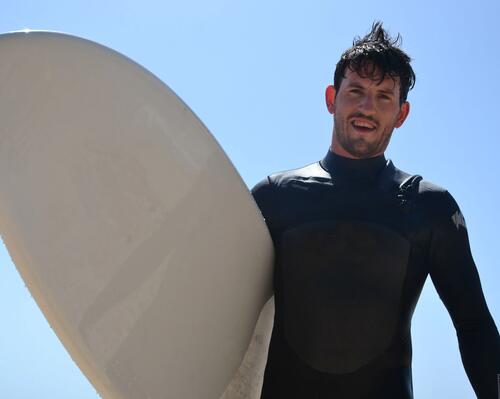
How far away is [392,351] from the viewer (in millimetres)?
2074

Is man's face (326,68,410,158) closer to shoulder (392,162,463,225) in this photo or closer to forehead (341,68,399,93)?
forehead (341,68,399,93)

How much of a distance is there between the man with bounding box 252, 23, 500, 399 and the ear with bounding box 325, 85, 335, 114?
0.34 ft

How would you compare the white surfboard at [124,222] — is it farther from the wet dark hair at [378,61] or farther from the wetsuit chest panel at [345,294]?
the wet dark hair at [378,61]

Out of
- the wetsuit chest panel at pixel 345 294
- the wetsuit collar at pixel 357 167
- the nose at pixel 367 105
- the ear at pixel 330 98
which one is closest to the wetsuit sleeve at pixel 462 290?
the wetsuit chest panel at pixel 345 294

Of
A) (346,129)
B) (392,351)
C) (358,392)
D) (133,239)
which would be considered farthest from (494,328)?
(133,239)

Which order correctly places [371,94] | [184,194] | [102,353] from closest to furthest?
[102,353] < [184,194] < [371,94]

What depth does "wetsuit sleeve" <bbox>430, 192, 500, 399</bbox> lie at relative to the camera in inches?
78.9

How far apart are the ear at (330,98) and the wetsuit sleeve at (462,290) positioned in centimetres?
50

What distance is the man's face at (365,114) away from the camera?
88.1 inches

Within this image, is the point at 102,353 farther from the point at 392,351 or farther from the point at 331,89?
the point at 331,89

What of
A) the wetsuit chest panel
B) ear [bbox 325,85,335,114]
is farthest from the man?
ear [bbox 325,85,335,114]

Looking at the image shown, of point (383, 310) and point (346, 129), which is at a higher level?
point (346, 129)

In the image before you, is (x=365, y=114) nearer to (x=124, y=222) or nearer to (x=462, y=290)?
(x=462, y=290)

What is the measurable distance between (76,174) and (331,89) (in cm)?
99
